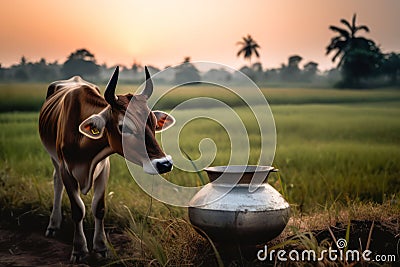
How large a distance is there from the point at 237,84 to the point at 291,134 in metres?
5.05

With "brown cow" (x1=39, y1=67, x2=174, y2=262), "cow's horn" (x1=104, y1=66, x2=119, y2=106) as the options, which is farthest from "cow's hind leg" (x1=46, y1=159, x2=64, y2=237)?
"cow's horn" (x1=104, y1=66, x2=119, y2=106)

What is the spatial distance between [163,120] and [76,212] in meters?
1.02

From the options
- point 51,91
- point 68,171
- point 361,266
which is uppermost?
point 51,91

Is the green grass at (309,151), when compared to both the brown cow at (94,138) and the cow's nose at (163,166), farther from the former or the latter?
the cow's nose at (163,166)

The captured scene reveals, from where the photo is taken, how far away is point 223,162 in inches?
320

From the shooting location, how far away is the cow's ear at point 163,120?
14.4ft

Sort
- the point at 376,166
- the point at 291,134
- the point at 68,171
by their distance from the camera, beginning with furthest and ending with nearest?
the point at 291,134
the point at 376,166
the point at 68,171

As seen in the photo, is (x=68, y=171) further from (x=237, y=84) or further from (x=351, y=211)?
(x=351, y=211)

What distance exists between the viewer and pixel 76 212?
15.3 feet

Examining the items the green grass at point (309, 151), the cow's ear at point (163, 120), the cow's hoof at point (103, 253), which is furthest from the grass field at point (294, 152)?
the cow's ear at point (163, 120)

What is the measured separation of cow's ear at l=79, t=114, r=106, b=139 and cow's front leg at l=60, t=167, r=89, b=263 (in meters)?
0.66

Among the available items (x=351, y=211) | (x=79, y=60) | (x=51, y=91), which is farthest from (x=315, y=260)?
(x=79, y=60)

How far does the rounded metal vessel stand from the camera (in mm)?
3816

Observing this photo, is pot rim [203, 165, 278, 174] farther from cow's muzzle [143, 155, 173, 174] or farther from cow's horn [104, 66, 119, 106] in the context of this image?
cow's horn [104, 66, 119, 106]
